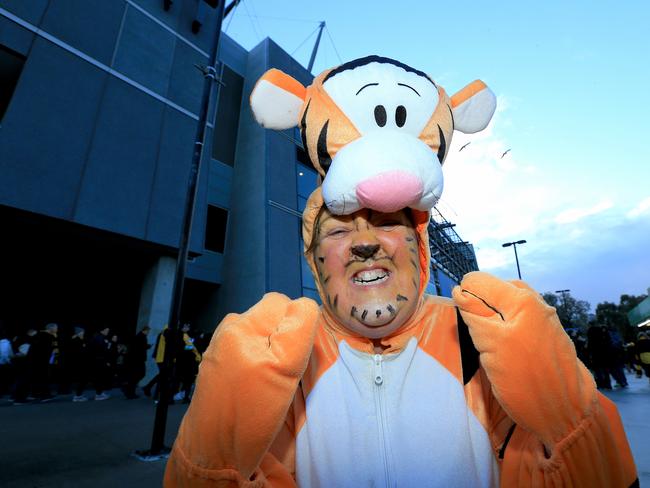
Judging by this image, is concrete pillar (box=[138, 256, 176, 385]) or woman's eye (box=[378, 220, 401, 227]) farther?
concrete pillar (box=[138, 256, 176, 385])

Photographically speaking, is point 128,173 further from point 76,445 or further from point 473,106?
point 473,106

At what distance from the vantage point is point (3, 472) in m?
3.36

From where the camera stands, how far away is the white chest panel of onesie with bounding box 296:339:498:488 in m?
1.09

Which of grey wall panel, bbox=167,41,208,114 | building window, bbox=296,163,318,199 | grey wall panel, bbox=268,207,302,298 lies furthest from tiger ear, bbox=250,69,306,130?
building window, bbox=296,163,318,199

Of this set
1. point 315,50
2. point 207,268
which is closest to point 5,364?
point 207,268

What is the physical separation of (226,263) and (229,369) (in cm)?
1326

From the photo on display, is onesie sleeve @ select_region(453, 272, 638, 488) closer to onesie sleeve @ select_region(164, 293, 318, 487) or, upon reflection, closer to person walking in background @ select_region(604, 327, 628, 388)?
onesie sleeve @ select_region(164, 293, 318, 487)

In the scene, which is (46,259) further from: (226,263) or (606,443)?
(606,443)

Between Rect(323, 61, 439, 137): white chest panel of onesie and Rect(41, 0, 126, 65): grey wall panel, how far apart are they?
10916 millimetres

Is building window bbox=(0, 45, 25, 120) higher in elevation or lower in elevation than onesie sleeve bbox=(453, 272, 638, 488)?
higher

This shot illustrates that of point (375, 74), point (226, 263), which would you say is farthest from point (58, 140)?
point (375, 74)

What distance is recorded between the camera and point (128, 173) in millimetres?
9664

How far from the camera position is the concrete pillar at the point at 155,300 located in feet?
33.2

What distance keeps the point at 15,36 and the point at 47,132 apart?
7.35 ft
